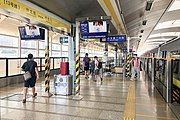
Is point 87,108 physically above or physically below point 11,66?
below

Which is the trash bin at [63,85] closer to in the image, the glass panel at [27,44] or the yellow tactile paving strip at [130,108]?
the yellow tactile paving strip at [130,108]

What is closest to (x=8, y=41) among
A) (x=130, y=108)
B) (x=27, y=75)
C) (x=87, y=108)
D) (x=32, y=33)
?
(x=32, y=33)

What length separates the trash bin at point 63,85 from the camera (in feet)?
Answer: 20.6

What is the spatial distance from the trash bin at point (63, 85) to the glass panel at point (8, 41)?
5.08 m

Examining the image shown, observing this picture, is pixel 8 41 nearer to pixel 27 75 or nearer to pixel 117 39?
pixel 27 75

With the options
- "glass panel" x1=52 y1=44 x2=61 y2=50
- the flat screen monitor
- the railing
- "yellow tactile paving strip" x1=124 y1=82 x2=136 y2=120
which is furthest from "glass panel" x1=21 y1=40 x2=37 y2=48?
"yellow tactile paving strip" x1=124 y1=82 x2=136 y2=120

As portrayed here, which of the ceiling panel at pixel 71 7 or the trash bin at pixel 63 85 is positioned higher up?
the ceiling panel at pixel 71 7

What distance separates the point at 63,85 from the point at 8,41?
18.6 feet

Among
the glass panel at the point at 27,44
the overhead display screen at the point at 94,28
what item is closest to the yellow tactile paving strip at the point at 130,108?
the overhead display screen at the point at 94,28

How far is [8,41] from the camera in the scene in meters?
9.98

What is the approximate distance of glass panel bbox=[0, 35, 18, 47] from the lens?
9.51 m

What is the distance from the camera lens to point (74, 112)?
434 cm

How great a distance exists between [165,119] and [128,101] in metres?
1.60

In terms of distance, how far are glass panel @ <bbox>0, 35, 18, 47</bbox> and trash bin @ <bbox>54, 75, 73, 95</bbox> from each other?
508 centimetres
